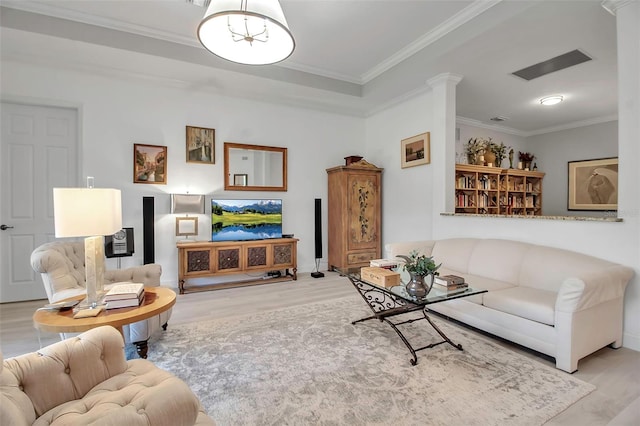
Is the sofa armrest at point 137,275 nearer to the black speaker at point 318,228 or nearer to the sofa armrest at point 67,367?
the sofa armrest at point 67,367

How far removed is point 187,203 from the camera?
436 centimetres

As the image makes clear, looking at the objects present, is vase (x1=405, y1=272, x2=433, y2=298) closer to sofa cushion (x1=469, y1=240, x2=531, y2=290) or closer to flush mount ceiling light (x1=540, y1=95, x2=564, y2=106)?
Result: sofa cushion (x1=469, y1=240, x2=531, y2=290)

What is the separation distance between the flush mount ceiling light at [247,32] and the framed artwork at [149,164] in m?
2.70

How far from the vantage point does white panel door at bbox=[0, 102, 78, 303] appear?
372 centimetres

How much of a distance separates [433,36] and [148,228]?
433 centimetres

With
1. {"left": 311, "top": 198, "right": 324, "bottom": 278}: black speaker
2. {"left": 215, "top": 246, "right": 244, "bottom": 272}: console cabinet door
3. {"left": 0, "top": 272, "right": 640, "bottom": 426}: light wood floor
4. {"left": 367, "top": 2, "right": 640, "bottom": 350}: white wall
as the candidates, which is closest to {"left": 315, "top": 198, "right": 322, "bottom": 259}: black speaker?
{"left": 311, "top": 198, "right": 324, "bottom": 278}: black speaker

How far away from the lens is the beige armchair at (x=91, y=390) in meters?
1.00

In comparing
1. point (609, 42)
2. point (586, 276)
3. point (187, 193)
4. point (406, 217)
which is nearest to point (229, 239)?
point (187, 193)

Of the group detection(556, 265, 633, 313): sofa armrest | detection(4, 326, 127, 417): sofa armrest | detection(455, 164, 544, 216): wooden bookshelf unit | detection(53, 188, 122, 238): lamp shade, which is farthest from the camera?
detection(455, 164, 544, 216): wooden bookshelf unit

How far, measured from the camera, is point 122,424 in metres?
A: 0.94

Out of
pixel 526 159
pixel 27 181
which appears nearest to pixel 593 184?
pixel 526 159

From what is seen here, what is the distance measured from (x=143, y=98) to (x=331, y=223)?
344cm

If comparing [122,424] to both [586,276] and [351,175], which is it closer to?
[586,276]

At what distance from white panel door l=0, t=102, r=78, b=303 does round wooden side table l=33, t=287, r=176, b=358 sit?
2.51m
